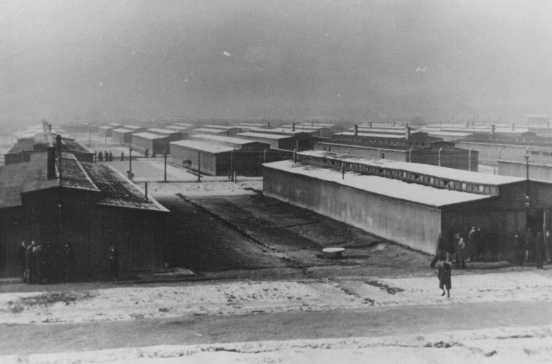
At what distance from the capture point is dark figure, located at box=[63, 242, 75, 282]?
23.6 m

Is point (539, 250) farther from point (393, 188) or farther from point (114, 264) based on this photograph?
point (114, 264)

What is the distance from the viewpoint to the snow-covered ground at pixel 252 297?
18.0 metres

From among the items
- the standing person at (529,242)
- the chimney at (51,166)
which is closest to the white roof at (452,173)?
the standing person at (529,242)

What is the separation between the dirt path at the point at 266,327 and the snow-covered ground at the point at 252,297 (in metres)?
0.75

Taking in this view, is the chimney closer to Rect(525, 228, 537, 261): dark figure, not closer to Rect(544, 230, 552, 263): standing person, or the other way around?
Rect(525, 228, 537, 261): dark figure

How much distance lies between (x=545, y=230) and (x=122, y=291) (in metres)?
18.2

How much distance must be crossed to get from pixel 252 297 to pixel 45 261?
824 cm

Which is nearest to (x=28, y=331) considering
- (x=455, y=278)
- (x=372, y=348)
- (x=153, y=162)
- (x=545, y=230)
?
(x=372, y=348)

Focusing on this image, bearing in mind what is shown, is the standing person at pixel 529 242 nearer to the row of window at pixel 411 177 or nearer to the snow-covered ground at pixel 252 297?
the row of window at pixel 411 177

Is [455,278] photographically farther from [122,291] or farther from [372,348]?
[122,291]

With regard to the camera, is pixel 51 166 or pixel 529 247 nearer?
pixel 529 247

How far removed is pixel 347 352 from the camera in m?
14.2

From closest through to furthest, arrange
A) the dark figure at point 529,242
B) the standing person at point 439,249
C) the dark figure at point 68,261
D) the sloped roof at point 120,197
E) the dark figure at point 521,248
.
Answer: the dark figure at point 68,261 < the standing person at point 439,249 < the sloped roof at point 120,197 < the dark figure at point 521,248 < the dark figure at point 529,242

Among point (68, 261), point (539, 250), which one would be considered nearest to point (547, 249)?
point (539, 250)
